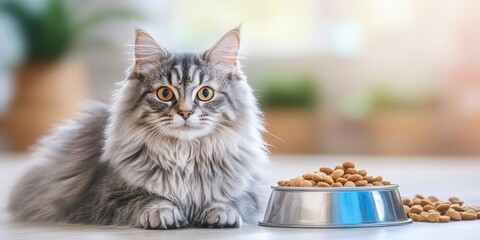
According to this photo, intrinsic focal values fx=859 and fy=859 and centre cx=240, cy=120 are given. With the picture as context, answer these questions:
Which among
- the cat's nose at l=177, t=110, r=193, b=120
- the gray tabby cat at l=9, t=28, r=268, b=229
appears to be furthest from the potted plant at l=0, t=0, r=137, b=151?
the cat's nose at l=177, t=110, r=193, b=120

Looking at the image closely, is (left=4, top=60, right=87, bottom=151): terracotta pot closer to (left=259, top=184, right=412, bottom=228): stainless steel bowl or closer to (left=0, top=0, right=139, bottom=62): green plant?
(left=0, top=0, right=139, bottom=62): green plant

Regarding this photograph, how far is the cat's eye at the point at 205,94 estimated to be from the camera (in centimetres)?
251

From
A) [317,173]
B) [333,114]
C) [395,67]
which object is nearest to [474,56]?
[395,67]

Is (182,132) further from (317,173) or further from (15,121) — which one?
(15,121)

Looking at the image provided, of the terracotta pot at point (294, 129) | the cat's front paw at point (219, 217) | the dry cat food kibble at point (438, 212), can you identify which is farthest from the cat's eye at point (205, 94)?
the terracotta pot at point (294, 129)

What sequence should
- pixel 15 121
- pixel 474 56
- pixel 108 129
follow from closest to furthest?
pixel 108 129, pixel 15 121, pixel 474 56

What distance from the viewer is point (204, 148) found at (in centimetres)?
256

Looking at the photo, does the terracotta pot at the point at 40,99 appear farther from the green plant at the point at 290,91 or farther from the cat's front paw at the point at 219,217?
the cat's front paw at the point at 219,217

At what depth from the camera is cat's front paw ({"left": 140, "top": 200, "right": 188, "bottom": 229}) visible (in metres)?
2.41

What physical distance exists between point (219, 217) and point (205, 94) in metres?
0.36

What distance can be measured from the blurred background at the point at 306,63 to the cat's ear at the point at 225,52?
5.71 meters

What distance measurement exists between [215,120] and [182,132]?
4.4 inches

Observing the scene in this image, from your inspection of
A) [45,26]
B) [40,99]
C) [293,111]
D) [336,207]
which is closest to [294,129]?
[293,111]

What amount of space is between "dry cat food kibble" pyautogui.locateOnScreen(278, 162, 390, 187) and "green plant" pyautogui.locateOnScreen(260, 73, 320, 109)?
6282 millimetres
